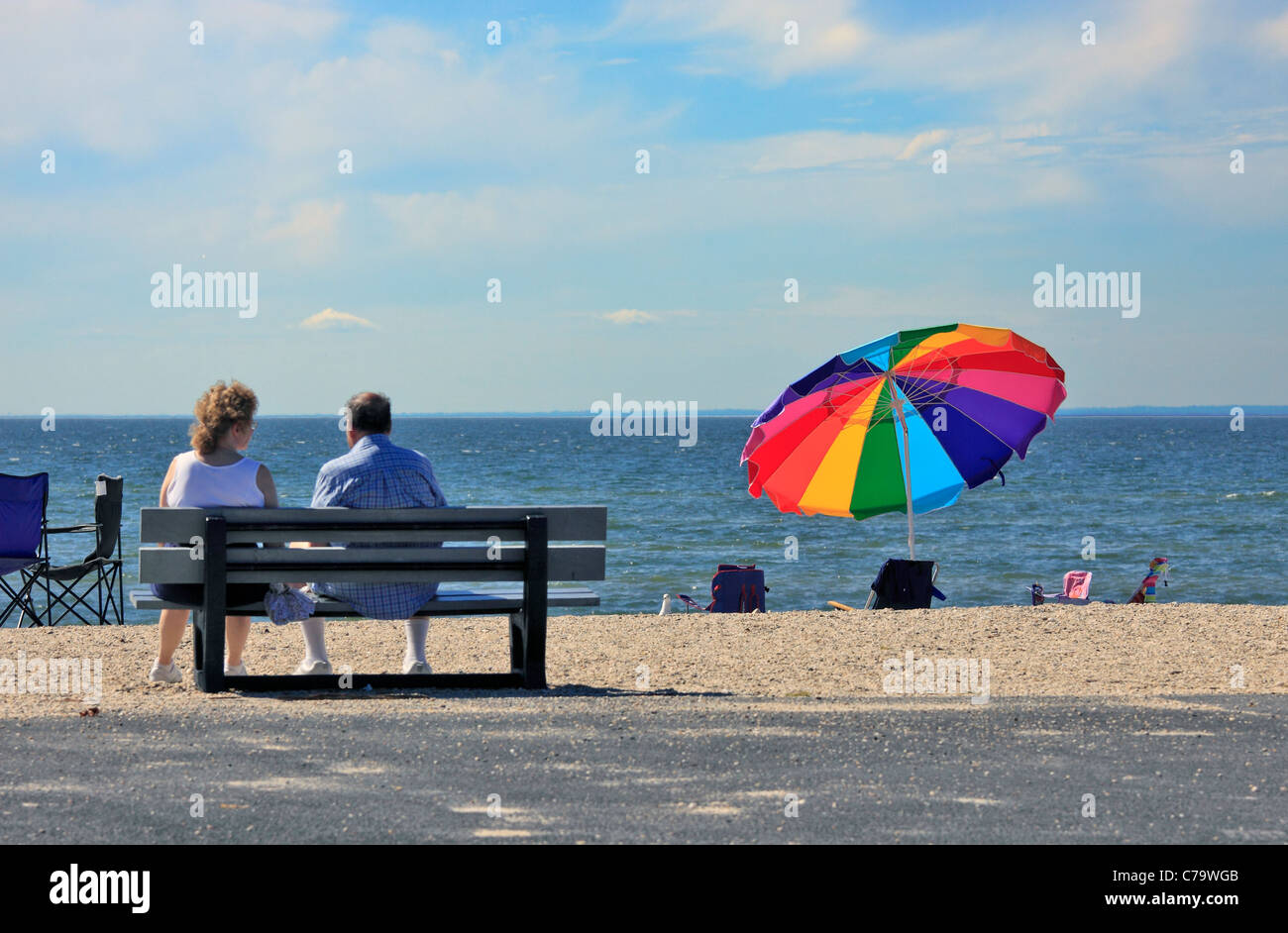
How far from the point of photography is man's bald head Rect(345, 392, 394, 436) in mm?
6793

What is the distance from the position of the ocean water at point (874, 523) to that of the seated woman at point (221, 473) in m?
15.0

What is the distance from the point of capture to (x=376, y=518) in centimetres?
647

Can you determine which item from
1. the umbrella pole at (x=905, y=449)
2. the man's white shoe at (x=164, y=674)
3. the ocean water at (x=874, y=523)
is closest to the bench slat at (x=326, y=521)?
the man's white shoe at (x=164, y=674)

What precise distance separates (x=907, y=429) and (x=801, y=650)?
2.87 m

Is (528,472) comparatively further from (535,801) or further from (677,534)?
Answer: (535,801)

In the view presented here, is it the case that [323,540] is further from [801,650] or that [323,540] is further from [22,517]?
[22,517]

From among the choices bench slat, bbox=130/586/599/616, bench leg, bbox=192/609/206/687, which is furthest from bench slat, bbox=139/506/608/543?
bench leg, bbox=192/609/206/687

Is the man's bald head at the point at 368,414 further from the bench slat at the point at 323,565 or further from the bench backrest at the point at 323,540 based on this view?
the bench slat at the point at 323,565

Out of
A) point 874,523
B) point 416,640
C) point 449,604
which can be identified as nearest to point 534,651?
point 449,604

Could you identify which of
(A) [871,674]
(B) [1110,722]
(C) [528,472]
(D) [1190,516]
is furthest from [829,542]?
(C) [528,472]

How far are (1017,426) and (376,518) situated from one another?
6.43 m

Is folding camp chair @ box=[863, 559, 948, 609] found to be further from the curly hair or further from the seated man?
the curly hair

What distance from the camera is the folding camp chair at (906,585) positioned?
11.8 m

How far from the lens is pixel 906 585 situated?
11.9 m
